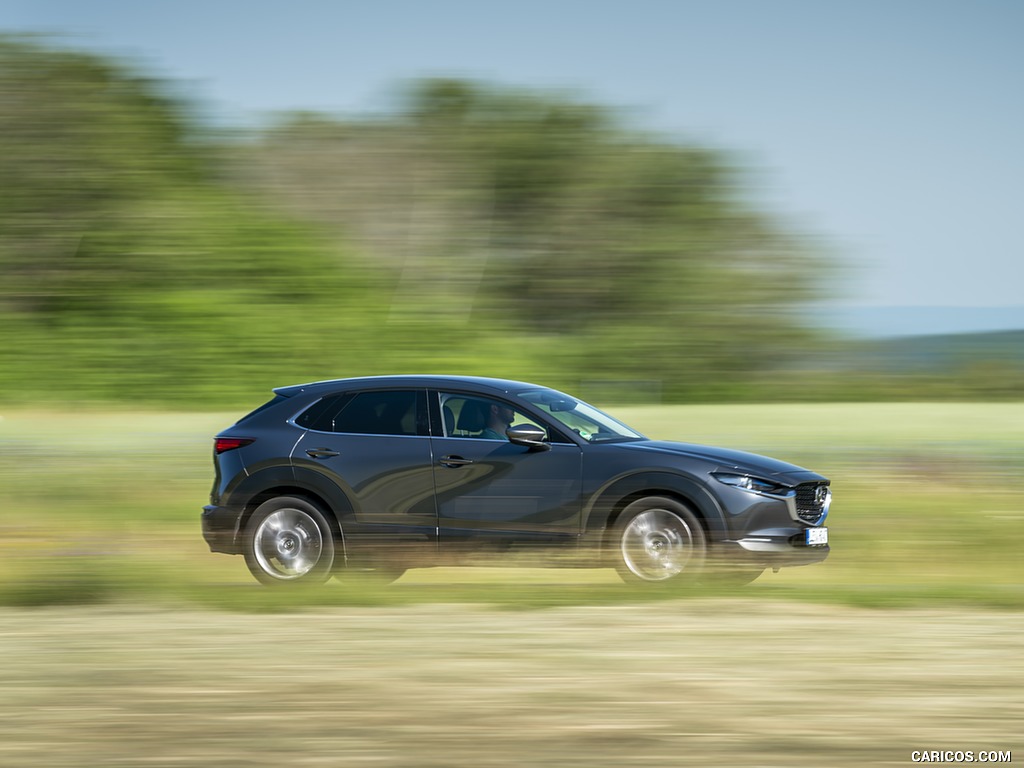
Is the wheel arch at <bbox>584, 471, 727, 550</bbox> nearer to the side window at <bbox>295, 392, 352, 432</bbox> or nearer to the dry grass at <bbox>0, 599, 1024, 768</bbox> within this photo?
the dry grass at <bbox>0, 599, 1024, 768</bbox>

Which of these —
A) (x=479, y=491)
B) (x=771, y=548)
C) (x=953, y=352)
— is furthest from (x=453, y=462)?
(x=953, y=352)

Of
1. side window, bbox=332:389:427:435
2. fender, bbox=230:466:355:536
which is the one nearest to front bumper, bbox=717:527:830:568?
side window, bbox=332:389:427:435

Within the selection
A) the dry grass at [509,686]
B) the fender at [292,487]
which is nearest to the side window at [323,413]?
the fender at [292,487]

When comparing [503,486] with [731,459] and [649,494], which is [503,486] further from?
[731,459]

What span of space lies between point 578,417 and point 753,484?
4.45 ft

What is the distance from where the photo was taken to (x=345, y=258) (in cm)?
3266

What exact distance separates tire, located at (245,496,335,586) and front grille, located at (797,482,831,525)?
3.22m

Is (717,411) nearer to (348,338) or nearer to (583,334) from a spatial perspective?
(583,334)

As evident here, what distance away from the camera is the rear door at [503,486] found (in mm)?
8750

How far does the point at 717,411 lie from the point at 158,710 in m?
17.6

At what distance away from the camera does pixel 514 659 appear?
6.40 metres

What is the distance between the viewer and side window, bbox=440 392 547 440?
9070mm

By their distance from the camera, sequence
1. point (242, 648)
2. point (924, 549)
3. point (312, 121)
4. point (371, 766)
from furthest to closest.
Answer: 1. point (312, 121)
2. point (924, 549)
3. point (242, 648)
4. point (371, 766)

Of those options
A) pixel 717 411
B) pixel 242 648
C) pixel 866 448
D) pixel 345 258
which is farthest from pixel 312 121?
pixel 242 648
